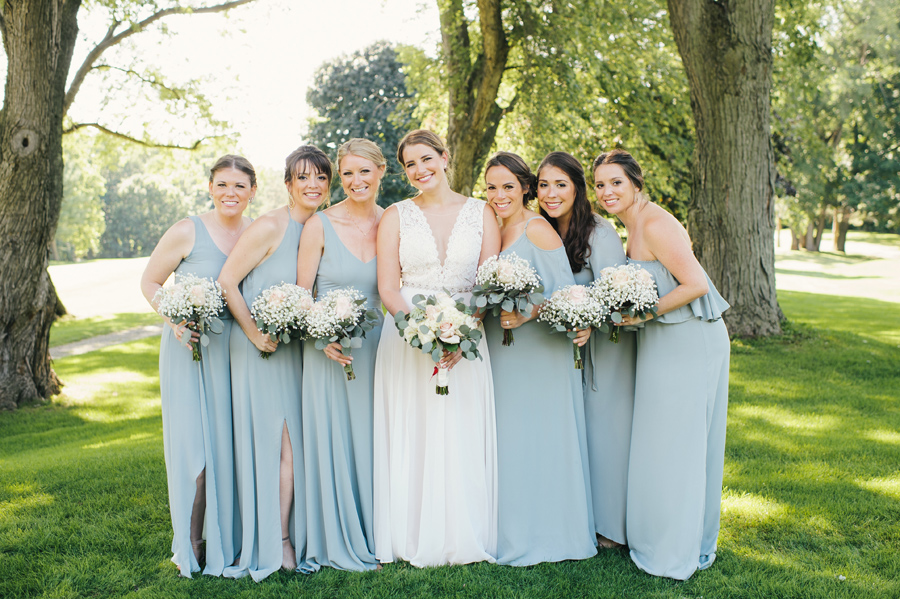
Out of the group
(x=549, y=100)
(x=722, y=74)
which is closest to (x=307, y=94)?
(x=549, y=100)

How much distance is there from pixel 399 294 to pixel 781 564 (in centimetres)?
305

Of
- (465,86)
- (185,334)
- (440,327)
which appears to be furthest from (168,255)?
(465,86)

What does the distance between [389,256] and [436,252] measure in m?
0.32

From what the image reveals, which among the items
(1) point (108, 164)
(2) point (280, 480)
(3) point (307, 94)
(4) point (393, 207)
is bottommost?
(2) point (280, 480)

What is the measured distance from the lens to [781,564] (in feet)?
13.7

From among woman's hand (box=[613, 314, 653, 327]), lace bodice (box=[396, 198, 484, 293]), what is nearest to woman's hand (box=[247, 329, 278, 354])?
lace bodice (box=[396, 198, 484, 293])

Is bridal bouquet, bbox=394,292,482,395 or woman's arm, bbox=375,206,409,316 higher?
woman's arm, bbox=375,206,409,316

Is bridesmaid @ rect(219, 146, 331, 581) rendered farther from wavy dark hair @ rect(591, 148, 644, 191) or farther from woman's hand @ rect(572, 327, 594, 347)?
wavy dark hair @ rect(591, 148, 644, 191)

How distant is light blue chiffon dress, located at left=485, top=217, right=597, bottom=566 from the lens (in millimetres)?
4340

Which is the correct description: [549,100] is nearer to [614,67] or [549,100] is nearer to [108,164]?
[614,67]

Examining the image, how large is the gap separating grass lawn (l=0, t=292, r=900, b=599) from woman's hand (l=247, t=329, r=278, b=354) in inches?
57.3

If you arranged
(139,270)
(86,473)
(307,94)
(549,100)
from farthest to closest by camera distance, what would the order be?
(139,270) → (307,94) → (549,100) → (86,473)

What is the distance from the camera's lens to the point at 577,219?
4.48m

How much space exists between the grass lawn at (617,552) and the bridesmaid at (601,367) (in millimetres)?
407
